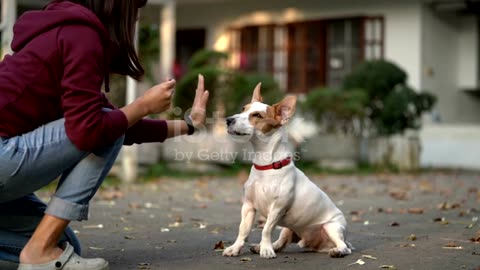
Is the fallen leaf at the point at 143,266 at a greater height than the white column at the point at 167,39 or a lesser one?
lesser

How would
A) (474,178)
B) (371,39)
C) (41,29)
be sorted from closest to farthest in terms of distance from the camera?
(41,29) < (474,178) < (371,39)

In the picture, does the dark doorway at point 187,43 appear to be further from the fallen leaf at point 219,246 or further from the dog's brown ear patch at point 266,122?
the dog's brown ear patch at point 266,122

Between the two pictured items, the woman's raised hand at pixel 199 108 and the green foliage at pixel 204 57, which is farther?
the green foliage at pixel 204 57

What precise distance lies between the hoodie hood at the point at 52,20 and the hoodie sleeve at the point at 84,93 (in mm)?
34

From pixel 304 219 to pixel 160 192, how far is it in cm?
506

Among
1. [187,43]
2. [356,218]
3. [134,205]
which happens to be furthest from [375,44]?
[356,218]

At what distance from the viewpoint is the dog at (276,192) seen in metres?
4.37

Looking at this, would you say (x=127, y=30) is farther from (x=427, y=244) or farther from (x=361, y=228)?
(x=361, y=228)

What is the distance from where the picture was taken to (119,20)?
12.0ft

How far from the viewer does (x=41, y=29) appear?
11.6 feet

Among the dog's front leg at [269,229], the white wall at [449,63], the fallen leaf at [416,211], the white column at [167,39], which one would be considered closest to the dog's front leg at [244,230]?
the dog's front leg at [269,229]

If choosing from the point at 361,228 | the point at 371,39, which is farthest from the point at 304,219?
the point at 371,39

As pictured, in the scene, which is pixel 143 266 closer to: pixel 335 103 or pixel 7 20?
pixel 7 20

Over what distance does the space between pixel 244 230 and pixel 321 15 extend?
11.8 metres
